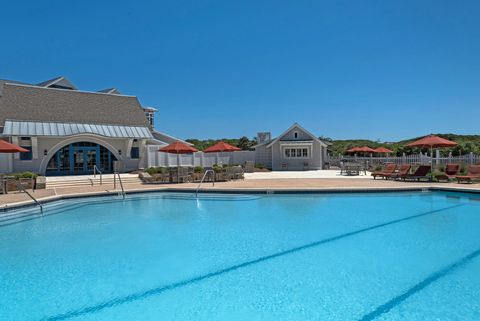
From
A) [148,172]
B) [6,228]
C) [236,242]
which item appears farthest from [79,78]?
[236,242]

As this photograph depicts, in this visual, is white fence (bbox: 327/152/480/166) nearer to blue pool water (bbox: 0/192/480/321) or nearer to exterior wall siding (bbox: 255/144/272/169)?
exterior wall siding (bbox: 255/144/272/169)

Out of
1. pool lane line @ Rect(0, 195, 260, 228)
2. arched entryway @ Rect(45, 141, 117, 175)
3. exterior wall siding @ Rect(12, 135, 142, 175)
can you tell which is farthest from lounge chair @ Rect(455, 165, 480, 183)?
arched entryway @ Rect(45, 141, 117, 175)

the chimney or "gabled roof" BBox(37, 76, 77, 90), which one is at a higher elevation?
"gabled roof" BBox(37, 76, 77, 90)

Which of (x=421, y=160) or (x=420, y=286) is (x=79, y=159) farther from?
(x=421, y=160)

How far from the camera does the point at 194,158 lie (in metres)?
29.0

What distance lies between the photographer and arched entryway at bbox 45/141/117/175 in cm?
2381

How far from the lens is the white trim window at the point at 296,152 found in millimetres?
31328

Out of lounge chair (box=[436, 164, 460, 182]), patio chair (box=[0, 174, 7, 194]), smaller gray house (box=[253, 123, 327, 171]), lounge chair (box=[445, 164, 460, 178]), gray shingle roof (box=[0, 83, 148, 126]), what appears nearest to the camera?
patio chair (box=[0, 174, 7, 194])

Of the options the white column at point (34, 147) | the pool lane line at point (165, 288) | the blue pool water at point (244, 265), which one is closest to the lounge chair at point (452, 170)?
the blue pool water at point (244, 265)

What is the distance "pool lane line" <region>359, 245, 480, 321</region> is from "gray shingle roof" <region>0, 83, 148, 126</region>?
82.5ft

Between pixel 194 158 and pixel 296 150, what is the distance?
9.76 metres

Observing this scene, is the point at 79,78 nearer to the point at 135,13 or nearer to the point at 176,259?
the point at 135,13

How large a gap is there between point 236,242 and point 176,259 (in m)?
1.69

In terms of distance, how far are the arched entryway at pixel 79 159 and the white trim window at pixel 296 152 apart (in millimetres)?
15468
